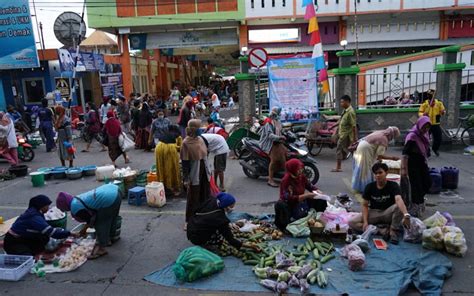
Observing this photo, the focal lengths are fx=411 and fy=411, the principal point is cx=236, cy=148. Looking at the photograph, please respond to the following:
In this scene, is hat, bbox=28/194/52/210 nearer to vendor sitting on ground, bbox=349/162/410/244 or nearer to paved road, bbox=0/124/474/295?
paved road, bbox=0/124/474/295

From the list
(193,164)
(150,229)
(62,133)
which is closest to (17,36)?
Answer: (62,133)

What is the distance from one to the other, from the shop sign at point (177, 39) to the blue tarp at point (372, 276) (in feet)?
73.0

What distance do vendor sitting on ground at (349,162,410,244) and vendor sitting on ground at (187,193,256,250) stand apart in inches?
69.6

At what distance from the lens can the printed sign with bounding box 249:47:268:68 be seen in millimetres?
12473

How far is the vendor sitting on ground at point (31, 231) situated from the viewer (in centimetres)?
538

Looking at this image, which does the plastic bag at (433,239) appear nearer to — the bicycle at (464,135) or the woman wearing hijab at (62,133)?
the bicycle at (464,135)

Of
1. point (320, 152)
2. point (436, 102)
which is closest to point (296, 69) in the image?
point (320, 152)

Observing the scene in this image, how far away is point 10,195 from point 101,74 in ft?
47.3

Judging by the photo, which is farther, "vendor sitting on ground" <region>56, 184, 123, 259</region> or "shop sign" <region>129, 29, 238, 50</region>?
"shop sign" <region>129, 29, 238, 50</region>

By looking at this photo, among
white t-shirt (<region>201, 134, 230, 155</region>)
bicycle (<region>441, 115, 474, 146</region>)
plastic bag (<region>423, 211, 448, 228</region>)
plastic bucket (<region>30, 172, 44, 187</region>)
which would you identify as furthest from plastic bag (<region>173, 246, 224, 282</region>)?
bicycle (<region>441, 115, 474, 146</region>)

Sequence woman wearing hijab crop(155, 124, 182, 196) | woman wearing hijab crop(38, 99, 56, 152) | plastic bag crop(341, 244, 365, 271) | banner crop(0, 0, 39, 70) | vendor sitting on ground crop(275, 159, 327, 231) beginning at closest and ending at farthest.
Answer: plastic bag crop(341, 244, 365, 271) → vendor sitting on ground crop(275, 159, 327, 231) → woman wearing hijab crop(155, 124, 182, 196) → woman wearing hijab crop(38, 99, 56, 152) → banner crop(0, 0, 39, 70)

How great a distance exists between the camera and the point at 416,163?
663 cm

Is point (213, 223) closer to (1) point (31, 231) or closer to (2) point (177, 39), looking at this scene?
(1) point (31, 231)

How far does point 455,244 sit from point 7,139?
433 inches
